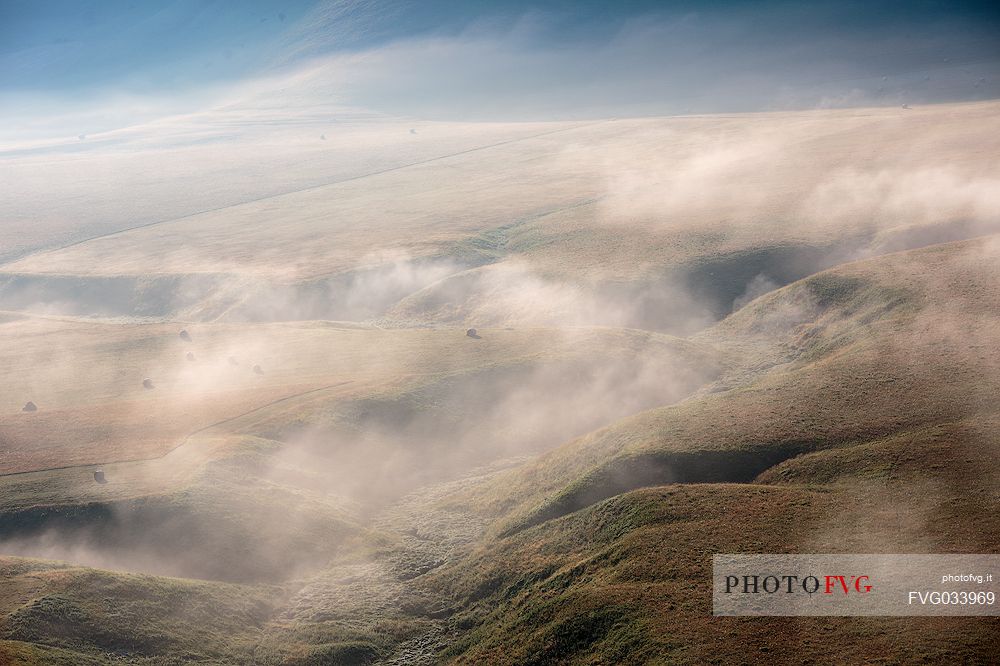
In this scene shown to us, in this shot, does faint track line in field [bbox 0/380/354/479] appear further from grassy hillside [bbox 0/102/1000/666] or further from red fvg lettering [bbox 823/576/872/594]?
red fvg lettering [bbox 823/576/872/594]

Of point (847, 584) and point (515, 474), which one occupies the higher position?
point (847, 584)

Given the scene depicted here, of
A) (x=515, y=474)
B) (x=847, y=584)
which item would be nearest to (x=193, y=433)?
(x=515, y=474)

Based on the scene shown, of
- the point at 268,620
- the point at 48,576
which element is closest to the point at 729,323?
the point at 268,620

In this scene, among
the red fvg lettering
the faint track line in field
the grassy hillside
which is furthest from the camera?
the faint track line in field

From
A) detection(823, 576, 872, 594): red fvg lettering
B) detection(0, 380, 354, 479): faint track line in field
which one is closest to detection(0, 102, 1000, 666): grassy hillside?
detection(0, 380, 354, 479): faint track line in field

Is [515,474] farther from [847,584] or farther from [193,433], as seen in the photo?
[847,584]

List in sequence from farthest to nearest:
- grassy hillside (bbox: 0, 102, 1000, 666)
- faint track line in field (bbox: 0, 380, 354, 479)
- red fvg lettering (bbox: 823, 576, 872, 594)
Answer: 1. faint track line in field (bbox: 0, 380, 354, 479)
2. grassy hillside (bbox: 0, 102, 1000, 666)
3. red fvg lettering (bbox: 823, 576, 872, 594)

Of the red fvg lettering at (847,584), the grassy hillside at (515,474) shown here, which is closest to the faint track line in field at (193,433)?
the grassy hillside at (515,474)

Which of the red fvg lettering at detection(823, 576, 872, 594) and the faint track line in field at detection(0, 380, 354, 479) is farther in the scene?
the faint track line in field at detection(0, 380, 354, 479)

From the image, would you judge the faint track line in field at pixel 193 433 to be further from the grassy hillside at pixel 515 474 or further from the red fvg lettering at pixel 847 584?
the red fvg lettering at pixel 847 584
